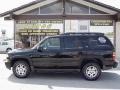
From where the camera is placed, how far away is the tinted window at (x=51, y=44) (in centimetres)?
1153

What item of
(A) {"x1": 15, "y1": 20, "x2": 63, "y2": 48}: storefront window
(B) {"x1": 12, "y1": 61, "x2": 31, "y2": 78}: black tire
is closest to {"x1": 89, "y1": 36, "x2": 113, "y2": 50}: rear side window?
(B) {"x1": 12, "y1": 61, "x2": 31, "y2": 78}: black tire

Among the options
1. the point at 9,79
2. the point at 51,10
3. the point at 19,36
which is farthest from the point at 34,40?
the point at 9,79

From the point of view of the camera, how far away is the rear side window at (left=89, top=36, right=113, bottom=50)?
37.5ft

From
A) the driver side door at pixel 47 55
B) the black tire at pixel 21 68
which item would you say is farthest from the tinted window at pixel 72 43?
the black tire at pixel 21 68

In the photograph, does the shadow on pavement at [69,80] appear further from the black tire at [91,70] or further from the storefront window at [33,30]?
the storefront window at [33,30]

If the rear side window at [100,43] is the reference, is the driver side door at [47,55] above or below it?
below

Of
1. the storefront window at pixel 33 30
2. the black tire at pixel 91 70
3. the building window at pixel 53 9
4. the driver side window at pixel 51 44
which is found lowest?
the black tire at pixel 91 70

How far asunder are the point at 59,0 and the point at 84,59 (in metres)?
8.84

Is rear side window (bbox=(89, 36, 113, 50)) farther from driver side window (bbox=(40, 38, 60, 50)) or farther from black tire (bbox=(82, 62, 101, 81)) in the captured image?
driver side window (bbox=(40, 38, 60, 50))

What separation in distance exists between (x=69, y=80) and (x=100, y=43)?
77.3 inches

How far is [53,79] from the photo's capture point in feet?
38.4

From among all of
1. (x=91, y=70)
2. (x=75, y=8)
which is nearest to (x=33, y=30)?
(x=75, y=8)

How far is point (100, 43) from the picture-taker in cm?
1147

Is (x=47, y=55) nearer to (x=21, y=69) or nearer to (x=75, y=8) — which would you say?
(x=21, y=69)
